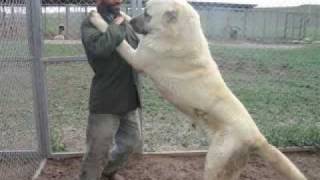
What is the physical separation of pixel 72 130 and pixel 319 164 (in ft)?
10.3

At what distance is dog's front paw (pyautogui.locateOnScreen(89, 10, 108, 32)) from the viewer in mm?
4325

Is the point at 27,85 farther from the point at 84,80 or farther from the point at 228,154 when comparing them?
the point at 84,80

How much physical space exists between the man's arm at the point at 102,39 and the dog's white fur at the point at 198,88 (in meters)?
0.10

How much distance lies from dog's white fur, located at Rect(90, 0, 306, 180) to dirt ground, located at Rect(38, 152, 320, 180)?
63.9 inches

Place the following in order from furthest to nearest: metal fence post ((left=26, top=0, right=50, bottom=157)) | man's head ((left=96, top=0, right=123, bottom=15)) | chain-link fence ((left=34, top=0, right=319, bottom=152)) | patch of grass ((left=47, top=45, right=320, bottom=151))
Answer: patch of grass ((left=47, top=45, right=320, bottom=151)) → chain-link fence ((left=34, top=0, right=319, bottom=152)) → metal fence post ((left=26, top=0, right=50, bottom=157)) → man's head ((left=96, top=0, right=123, bottom=15))

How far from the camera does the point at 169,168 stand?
582 cm

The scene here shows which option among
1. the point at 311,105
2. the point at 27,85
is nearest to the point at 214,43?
the point at 311,105

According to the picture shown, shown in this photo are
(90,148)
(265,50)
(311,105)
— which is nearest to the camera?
(90,148)

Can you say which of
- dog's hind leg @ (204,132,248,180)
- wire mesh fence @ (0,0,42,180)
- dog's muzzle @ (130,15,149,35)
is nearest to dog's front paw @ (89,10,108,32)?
dog's muzzle @ (130,15,149,35)

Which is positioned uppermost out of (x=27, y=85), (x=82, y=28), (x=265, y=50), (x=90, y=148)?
(x=82, y=28)

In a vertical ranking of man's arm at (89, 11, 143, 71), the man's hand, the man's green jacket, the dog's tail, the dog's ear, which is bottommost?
the dog's tail

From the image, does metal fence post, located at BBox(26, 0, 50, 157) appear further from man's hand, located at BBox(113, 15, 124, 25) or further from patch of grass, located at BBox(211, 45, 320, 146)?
patch of grass, located at BBox(211, 45, 320, 146)

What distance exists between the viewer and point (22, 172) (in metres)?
5.25

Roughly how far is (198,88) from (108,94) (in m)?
0.93
